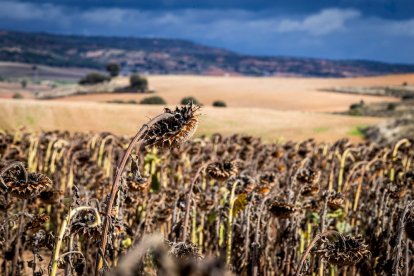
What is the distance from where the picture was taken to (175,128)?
2.89m

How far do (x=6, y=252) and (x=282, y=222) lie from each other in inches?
132

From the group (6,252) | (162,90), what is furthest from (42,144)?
(162,90)

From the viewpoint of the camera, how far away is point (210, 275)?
45.6 inches

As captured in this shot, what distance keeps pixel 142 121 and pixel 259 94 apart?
67376 mm

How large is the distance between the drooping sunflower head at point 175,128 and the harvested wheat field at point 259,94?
75119 millimetres

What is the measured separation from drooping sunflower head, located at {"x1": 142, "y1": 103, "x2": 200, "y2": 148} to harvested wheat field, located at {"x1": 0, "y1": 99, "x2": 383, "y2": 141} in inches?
1173

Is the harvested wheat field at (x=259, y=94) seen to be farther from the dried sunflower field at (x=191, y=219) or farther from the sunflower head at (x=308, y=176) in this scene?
the sunflower head at (x=308, y=176)

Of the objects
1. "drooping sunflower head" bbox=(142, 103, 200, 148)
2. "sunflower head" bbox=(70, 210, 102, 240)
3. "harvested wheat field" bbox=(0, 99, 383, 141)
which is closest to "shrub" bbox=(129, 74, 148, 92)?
"harvested wheat field" bbox=(0, 99, 383, 141)

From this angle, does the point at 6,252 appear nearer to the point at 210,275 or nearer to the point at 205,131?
the point at 210,275

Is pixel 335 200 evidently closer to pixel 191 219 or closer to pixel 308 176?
pixel 308 176

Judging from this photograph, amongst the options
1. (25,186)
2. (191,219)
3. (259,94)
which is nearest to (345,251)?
(25,186)

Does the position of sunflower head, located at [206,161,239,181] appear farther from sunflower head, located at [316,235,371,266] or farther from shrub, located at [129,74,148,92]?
shrub, located at [129,74,148,92]

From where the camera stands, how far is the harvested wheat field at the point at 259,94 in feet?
282

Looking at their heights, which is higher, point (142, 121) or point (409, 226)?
point (409, 226)
